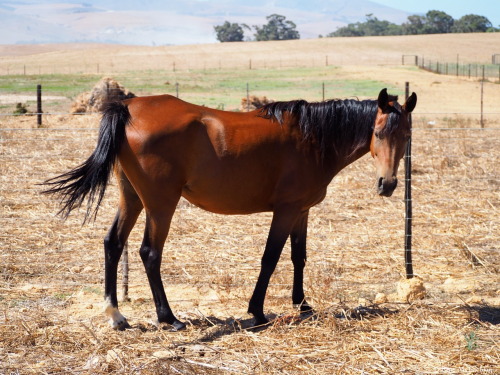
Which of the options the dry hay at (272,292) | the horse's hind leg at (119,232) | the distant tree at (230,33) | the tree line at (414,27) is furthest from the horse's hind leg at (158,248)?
the distant tree at (230,33)

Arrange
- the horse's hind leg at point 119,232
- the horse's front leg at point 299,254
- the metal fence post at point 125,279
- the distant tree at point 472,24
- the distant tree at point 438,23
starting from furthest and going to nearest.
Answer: the distant tree at point 438,23 → the distant tree at point 472,24 → the metal fence post at point 125,279 → the horse's front leg at point 299,254 → the horse's hind leg at point 119,232

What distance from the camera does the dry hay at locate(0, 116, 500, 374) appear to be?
4977mm

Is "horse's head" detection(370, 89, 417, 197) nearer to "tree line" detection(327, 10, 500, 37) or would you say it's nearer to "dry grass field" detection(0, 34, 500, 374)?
"dry grass field" detection(0, 34, 500, 374)

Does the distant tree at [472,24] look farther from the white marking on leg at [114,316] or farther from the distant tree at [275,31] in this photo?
the white marking on leg at [114,316]

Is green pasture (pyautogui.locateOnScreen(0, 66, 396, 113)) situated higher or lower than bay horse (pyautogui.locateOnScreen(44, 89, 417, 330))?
higher

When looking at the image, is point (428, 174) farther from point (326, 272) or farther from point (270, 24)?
point (270, 24)

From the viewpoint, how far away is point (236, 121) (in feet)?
19.2

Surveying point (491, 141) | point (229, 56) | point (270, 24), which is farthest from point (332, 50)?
point (491, 141)

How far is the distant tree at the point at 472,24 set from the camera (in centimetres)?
10369

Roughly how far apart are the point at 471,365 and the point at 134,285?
3.76 metres

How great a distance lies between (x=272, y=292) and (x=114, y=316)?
1.87 meters

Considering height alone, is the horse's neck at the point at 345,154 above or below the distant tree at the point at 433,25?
below

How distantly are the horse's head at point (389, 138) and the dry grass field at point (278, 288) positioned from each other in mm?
1294

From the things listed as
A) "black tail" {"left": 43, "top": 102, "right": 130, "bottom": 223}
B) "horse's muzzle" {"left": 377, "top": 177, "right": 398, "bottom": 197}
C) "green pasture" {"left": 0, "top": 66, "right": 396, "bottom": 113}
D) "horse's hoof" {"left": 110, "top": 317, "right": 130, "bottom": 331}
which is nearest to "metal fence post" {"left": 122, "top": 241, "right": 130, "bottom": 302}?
"horse's hoof" {"left": 110, "top": 317, "right": 130, "bottom": 331}
